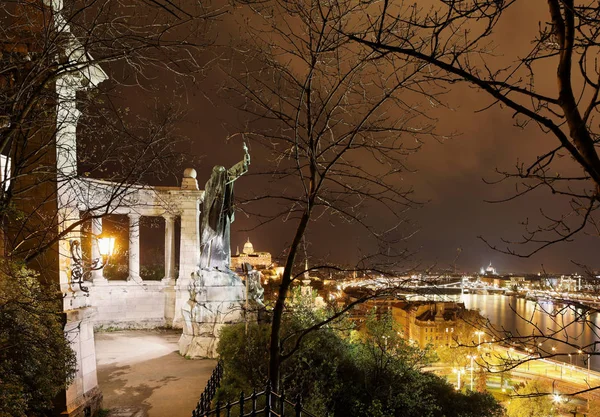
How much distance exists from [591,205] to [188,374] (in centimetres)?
1114

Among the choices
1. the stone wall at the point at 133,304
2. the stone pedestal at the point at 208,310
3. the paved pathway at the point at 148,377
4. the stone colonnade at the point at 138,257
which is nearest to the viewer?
the paved pathway at the point at 148,377

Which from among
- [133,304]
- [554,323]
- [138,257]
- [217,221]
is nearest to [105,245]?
[217,221]

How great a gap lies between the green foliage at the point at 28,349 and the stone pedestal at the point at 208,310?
241 inches

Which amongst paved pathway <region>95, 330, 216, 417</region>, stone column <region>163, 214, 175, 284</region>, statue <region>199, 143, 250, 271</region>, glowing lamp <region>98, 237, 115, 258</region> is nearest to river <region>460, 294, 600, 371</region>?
paved pathway <region>95, 330, 216, 417</region>

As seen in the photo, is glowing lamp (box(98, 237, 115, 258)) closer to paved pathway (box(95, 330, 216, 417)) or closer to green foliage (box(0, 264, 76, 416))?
green foliage (box(0, 264, 76, 416))

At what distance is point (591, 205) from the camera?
12.3 ft

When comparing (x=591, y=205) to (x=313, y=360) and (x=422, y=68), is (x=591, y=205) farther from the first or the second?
(x=313, y=360)

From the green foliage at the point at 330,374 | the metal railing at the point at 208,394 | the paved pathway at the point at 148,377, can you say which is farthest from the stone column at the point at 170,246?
the metal railing at the point at 208,394

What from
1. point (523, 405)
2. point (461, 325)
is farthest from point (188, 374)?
point (461, 325)

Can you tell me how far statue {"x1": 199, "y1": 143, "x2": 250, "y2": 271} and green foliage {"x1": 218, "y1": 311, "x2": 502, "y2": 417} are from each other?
4061 mm

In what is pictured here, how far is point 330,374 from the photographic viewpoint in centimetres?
1070

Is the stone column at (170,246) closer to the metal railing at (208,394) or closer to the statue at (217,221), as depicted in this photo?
the statue at (217,221)

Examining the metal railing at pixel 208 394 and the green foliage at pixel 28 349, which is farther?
the metal railing at pixel 208 394

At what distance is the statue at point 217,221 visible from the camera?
14.5 m
